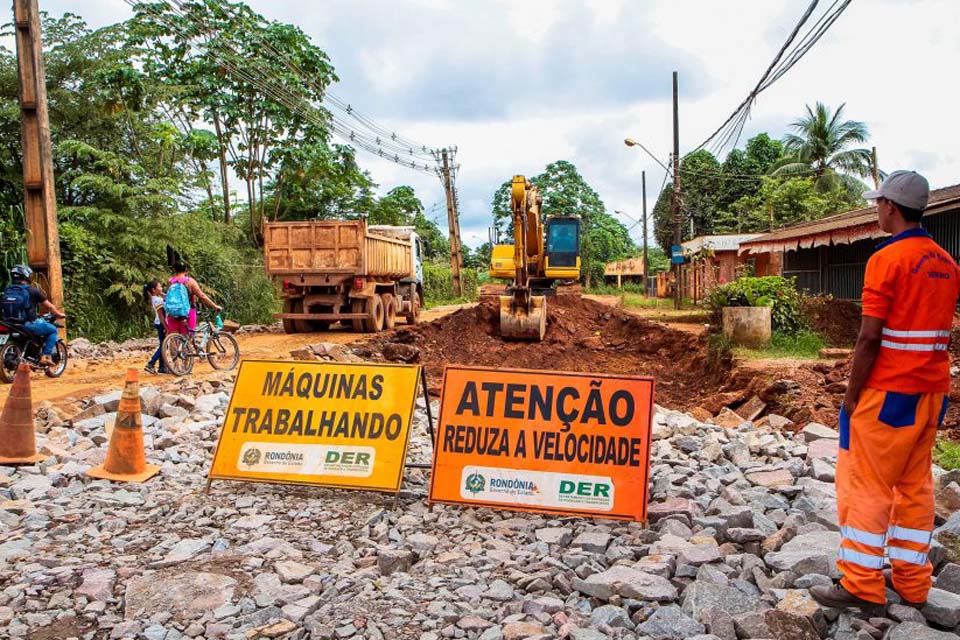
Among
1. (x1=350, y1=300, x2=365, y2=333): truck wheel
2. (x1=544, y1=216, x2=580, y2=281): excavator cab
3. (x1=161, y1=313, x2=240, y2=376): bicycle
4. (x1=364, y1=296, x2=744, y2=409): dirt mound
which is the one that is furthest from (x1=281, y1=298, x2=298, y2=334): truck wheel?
(x1=544, y1=216, x2=580, y2=281): excavator cab

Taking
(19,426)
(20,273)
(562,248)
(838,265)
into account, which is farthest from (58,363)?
(838,265)

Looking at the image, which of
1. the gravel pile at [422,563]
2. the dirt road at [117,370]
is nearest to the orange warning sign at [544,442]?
the gravel pile at [422,563]

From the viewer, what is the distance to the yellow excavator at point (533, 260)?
16188 mm

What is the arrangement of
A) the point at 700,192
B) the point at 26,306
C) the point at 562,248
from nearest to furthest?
the point at 26,306
the point at 562,248
the point at 700,192

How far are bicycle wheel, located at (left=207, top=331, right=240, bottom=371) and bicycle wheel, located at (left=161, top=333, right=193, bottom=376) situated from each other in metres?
0.38

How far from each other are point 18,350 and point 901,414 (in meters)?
11.6

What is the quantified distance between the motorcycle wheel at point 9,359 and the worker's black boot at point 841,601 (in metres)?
10.9

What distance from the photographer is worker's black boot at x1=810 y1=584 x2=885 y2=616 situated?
11.4 ft

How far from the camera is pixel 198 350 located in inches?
457

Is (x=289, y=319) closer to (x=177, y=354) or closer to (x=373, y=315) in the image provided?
(x=373, y=315)

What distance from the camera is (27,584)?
4.07 metres

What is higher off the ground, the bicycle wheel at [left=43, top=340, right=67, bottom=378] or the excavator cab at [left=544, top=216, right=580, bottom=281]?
the excavator cab at [left=544, top=216, right=580, bottom=281]

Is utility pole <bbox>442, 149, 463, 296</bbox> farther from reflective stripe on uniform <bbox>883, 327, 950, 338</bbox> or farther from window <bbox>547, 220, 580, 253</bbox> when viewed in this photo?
reflective stripe on uniform <bbox>883, 327, 950, 338</bbox>

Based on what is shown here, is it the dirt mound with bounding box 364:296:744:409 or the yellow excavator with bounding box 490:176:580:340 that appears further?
the yellow excavator with bounding box 490:176:580:340
